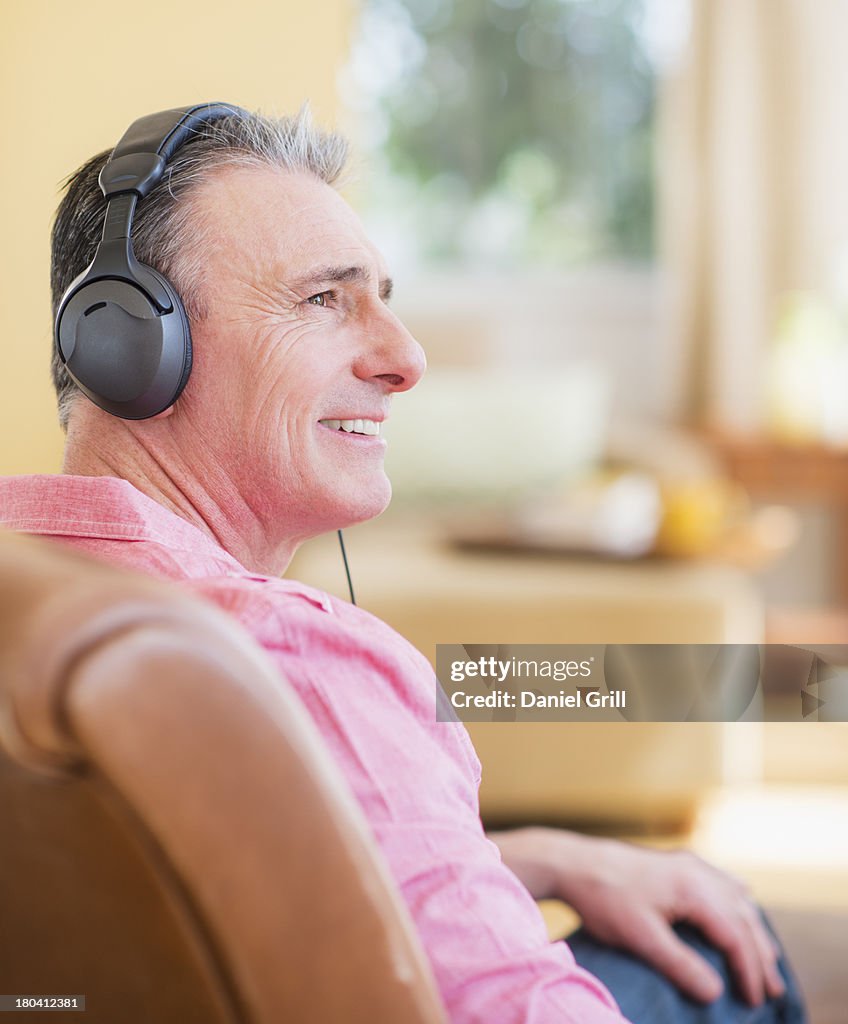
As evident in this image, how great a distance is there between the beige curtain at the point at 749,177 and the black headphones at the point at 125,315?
3.36 metres

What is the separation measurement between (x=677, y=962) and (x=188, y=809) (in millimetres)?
549

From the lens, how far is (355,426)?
2.41ft

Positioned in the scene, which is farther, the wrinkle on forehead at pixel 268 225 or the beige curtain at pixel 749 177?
the beige curtain at pixel 749 177

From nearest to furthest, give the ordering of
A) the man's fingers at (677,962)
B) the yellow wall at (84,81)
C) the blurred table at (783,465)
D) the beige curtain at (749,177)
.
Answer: the man's fingers at (677,962) → the yellow wall at (84,81) → the blurred table at (783,465) → the beige curtain at (749,177)

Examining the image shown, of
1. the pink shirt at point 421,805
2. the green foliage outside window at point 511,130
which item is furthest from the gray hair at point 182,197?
the green foliage outside window at point 511,130

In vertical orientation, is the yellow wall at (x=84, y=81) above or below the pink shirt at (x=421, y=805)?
above

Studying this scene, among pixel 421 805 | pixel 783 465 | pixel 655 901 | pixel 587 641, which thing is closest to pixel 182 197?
pixel 421 805

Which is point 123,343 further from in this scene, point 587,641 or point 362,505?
point 587,641

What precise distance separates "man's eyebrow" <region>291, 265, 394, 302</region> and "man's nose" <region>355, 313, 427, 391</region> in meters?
0.03

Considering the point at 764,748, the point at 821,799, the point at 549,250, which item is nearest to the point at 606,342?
the point at 549,250

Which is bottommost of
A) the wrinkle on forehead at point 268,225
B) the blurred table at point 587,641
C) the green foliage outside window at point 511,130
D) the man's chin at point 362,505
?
the blurred table at point 587,641

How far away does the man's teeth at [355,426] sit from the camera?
722 millimetres

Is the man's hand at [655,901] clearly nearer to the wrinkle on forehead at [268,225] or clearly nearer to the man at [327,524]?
the man at [327,524]

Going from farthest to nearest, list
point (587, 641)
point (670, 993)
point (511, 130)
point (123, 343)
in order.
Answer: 1. point (511, 130)
2. point (587, 641)
3. point (670, 993)
4. point (123, 343)
